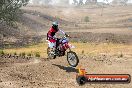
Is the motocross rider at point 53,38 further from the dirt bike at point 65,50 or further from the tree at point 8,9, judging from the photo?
the tree at point 8,9

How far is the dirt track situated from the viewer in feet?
48.4

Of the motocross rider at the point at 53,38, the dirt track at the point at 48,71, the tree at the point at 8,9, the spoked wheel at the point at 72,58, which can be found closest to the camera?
the dirt track at the point at 48,71

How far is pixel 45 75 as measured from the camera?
16.6m

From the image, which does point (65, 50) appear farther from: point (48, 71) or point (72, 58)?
point (48, 71)

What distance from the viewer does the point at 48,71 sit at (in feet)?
57.0

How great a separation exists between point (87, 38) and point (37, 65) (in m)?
27.3

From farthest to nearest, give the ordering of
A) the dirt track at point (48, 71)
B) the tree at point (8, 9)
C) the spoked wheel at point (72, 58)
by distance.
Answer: the tree at point (8, 9)
the spoked wheel at point (72, 58)
the dirt track at point (48, 71)

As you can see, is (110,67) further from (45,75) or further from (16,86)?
(16,86)

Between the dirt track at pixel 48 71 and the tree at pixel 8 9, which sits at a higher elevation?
the tree at pixel 8 9

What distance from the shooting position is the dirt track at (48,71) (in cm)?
1476

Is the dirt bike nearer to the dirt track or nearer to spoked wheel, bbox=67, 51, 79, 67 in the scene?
spoked wheel, bbox=67, 51, 79, 67

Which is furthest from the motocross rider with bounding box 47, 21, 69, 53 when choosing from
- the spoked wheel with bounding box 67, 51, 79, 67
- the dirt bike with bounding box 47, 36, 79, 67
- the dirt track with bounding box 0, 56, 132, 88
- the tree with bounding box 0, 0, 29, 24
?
the tree with bounding box 0, 0, 29, 24

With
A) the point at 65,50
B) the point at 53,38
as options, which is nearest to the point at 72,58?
the point at 65,50

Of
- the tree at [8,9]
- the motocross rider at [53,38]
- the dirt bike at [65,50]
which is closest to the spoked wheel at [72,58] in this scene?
the dirt bike at [65,50]
